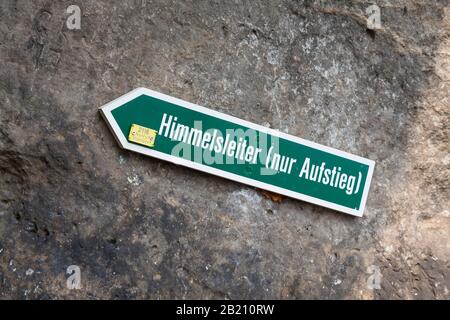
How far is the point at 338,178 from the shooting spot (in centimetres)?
241

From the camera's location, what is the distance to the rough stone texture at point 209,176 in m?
2.08

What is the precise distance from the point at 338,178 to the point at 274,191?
29 centimetres

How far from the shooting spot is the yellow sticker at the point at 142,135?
6.92ft

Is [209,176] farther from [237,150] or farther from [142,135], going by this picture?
[142,135]

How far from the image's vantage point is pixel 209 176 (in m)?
2.27

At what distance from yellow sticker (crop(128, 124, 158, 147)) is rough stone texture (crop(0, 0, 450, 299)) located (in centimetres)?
9

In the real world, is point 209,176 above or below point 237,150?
below

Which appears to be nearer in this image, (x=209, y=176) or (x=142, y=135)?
(x=142, y=135)

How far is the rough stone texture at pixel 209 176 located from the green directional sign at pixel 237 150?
0.07 m

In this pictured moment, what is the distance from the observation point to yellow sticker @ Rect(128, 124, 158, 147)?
2.11 m

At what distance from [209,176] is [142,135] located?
314 mm

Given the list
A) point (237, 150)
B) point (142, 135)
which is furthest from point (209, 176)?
point (142, 135)

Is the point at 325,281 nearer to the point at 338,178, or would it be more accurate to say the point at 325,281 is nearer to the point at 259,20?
the point at 338,178

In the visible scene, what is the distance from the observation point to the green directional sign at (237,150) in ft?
6.98
